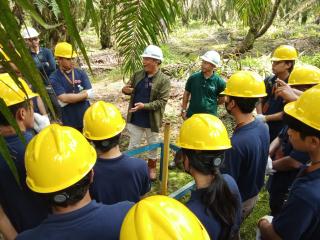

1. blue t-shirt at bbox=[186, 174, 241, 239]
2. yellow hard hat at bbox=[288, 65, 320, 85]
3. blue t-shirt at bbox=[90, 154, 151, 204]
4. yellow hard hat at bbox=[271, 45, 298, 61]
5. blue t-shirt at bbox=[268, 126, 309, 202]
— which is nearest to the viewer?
blue t-shirt at bbox=[186, 174, 241, 239]

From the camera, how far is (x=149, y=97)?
435 cm

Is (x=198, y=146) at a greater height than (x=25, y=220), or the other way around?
(x=198, y=146)

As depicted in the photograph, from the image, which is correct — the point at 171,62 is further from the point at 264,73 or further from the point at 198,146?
the point at 198,146

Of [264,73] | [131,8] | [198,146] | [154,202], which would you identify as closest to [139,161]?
[198,146]

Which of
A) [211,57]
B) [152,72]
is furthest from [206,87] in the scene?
[152,72]

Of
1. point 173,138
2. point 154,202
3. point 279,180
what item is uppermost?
point 154,202

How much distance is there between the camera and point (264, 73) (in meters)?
7.87

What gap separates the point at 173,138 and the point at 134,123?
1.77 m

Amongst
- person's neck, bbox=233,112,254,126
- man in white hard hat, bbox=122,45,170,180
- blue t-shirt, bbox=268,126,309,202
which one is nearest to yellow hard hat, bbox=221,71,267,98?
person's neck, bbox=233,112,254,126

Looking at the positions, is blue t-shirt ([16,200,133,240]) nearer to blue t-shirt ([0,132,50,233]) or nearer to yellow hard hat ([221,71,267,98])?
blue t-shirt ([0,132,50,233])

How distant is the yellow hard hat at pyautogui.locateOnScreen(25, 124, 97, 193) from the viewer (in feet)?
5.13

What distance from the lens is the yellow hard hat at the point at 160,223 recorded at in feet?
3.07

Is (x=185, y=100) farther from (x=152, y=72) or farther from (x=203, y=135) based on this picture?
(x=203, y=135)

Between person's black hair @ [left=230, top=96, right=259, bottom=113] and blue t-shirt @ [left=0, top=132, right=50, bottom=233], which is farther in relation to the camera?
person's black hair @ [left=230, top=96, right=259, bottom=113]
